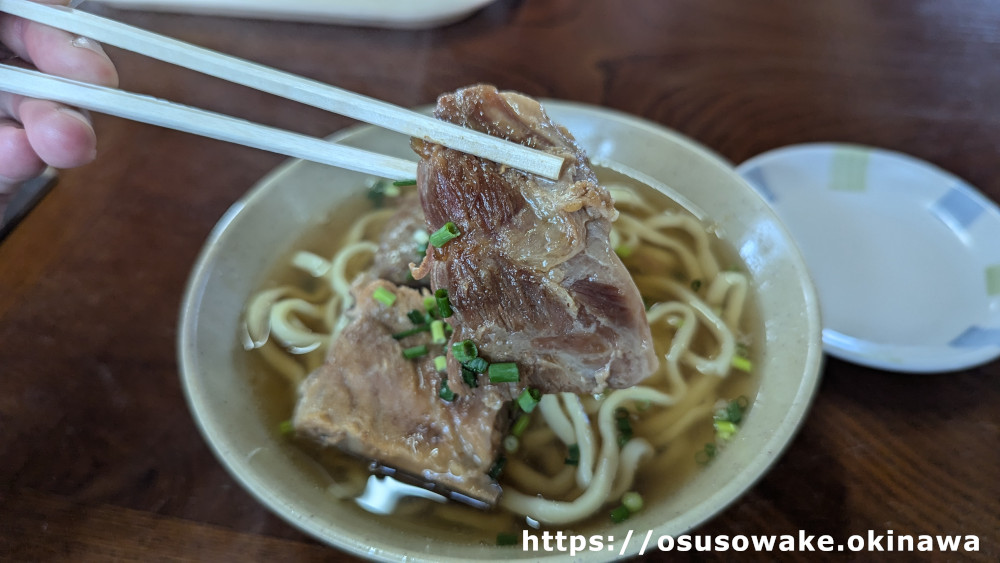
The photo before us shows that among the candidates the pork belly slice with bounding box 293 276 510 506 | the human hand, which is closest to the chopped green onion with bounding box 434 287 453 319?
the pork belly slice with bounding box 293 276 510 506

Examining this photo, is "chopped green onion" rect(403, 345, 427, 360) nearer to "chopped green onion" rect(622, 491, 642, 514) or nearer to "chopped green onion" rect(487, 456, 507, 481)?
"chopped green onion" rect(487, 456, 507, 481)

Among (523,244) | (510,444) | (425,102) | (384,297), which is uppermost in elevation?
(523,244)

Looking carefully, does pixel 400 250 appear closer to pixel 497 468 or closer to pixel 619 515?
pixel 497 468

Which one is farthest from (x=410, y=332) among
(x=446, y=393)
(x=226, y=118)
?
(x=226, y=118)

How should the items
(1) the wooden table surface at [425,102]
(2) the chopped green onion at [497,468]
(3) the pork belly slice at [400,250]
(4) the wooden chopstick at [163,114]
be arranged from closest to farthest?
(4) the wooden chopstick at [163,114] < (1) the wooden table surface at [425,102] < (2) the chopped green onion at [497,468] < (3) the pork belly slice at [400,250]

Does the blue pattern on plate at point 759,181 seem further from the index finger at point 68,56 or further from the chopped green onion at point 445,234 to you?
the index finger at point 68,56

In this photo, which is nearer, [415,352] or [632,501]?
[632,501]

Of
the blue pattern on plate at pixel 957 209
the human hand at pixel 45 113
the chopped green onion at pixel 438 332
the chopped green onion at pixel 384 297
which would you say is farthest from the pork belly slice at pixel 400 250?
the blue pattern on plate at pixel 957 209

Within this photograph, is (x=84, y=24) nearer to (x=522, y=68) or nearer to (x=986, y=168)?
(x=522, y=68)
